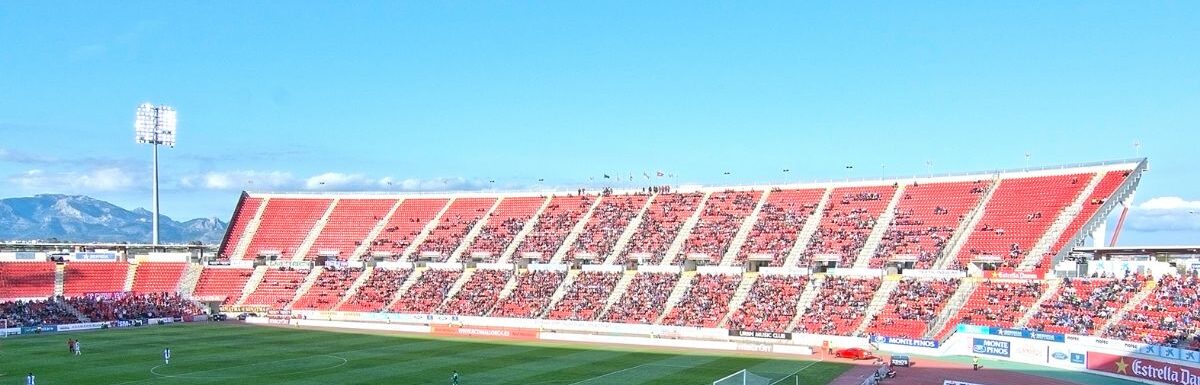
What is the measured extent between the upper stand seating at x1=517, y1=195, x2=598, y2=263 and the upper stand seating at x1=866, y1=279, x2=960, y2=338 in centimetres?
3131

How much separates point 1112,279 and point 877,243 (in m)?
18.2

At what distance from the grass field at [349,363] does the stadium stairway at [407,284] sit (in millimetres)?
14348

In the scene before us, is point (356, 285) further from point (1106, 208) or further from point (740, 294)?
point (1106, 208)

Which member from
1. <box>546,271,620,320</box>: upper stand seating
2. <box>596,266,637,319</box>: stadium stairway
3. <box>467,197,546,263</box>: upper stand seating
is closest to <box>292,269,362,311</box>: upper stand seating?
<box>467,197,546,263</box>: upper stand seating

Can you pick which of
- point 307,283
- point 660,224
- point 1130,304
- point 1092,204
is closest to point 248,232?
point 307,283

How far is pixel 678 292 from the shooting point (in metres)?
71.7

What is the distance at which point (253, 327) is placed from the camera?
7225cm

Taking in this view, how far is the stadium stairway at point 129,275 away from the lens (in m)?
83.9

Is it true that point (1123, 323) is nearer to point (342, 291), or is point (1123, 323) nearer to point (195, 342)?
point (195, 342)

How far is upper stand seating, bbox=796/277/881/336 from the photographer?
200 feet

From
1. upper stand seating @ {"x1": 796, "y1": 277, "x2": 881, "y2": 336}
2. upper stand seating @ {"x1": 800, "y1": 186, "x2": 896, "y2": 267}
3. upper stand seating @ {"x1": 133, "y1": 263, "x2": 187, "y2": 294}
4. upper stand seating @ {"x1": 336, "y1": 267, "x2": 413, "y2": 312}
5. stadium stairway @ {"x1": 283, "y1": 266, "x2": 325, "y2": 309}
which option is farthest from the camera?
upper stand seating @ {"x1": 133, "y1": 263, "x2": 187, "y2": 294}

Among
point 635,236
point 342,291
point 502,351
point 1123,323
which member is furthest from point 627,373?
point 342,291

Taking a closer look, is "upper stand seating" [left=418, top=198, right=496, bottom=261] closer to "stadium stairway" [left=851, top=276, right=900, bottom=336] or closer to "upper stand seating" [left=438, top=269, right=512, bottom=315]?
"upper stand seating" [left=438, top=269, right=512, bottom=315]

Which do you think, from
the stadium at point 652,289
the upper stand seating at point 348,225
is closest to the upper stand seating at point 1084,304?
the stadium at point 652,289
